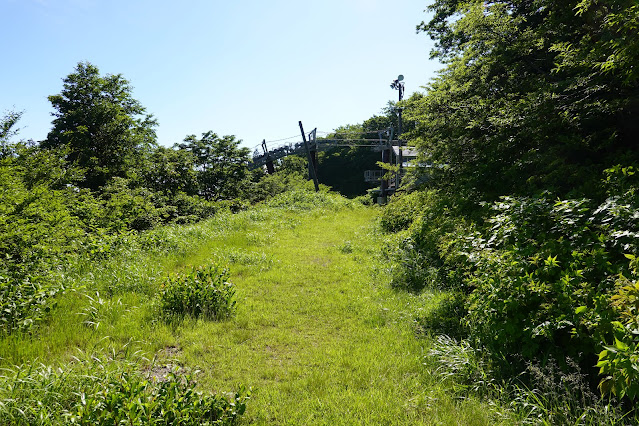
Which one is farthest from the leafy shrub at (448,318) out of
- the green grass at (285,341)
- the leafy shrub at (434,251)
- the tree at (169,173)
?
the tree at (169,173)

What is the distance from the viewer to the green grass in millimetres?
3414

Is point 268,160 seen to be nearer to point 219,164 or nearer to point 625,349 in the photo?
point 219,164

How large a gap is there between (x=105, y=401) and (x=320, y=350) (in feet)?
8.37

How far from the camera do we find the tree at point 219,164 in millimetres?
26547

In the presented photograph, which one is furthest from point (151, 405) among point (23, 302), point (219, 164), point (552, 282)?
point (219, 164)

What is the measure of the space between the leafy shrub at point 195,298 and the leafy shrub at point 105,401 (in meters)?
2.05

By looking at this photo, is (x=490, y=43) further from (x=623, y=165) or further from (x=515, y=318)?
(x=515, y=318)

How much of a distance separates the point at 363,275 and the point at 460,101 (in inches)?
179

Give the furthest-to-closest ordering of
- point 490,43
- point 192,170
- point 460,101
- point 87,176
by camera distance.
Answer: point 192,170 → point 87,176 → point 460,101 → point 490,43

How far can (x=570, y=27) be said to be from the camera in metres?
6.16

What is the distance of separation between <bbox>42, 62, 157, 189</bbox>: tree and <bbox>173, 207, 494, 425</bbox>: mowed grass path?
44.4ft

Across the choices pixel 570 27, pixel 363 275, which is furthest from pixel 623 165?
pixel 363 275

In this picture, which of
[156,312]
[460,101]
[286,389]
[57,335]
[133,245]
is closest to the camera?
[286,389]

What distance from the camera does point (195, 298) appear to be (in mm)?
5621
